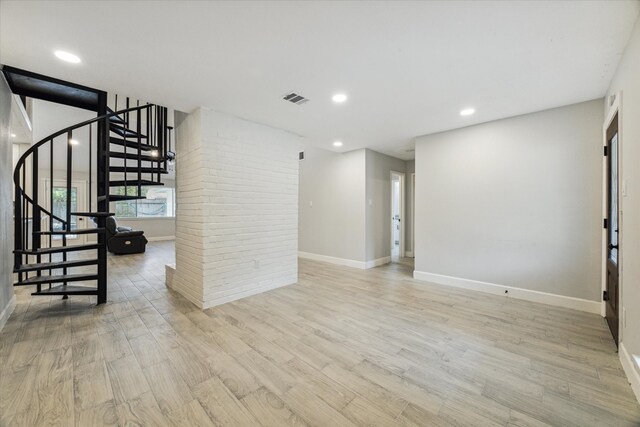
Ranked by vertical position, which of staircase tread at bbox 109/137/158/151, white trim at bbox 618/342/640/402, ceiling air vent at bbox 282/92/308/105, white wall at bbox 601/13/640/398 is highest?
ceiling air vent at bbox 282/92/308/105

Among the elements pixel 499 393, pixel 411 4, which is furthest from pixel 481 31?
pixel 499 393

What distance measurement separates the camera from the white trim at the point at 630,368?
169 centimetres

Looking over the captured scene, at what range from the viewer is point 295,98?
9.75 ft

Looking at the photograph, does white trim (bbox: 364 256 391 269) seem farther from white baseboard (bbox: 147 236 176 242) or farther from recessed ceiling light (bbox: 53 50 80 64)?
white baseboard (bbox: 147 236 176 242)

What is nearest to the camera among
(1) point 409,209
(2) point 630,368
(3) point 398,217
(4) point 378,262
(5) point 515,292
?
(2) point 630,368

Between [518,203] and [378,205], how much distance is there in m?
2.58

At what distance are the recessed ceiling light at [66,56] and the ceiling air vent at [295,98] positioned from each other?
5.97ft

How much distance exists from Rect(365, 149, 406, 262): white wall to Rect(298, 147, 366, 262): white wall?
0.17 meters

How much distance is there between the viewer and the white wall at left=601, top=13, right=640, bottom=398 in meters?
1.77

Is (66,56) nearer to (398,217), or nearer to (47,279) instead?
(47,279)

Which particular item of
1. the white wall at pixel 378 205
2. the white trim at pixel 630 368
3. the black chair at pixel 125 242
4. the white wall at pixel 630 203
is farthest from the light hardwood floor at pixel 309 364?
the black chair at pixel 125 242

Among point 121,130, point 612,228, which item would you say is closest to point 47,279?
point 121,130

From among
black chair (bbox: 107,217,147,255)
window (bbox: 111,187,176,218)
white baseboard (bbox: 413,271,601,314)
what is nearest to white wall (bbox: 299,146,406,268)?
white baseboard (bbox: 413,271,601,314)

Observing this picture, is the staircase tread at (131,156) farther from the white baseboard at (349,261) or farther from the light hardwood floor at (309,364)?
the white baseboard at (349,261)
